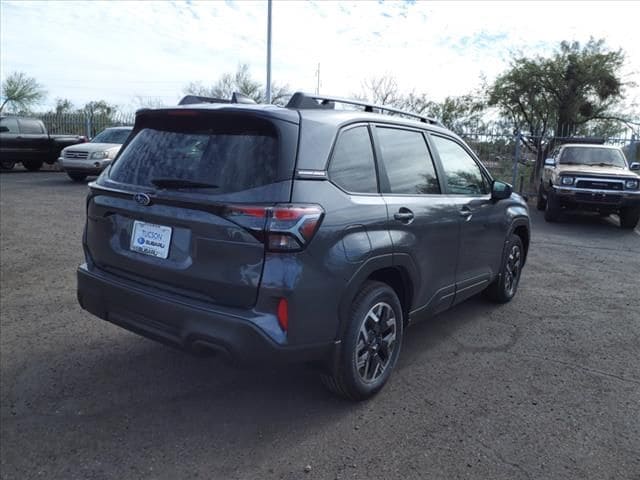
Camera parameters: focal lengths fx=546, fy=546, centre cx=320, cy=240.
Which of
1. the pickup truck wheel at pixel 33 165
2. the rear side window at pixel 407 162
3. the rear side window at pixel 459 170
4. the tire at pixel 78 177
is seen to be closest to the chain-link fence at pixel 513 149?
the tire at pixel 78 177

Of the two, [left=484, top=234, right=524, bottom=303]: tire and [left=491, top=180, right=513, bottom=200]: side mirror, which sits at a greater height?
[left=491, top=180, right=513, bottom=200]: side mirror

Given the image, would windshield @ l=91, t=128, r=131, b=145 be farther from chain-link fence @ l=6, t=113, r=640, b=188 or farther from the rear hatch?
the rear hatch

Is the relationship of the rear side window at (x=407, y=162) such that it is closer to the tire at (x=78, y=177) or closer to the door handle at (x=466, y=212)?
the door handle at (x=466, y=212)

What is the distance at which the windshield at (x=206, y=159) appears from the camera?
2.87 meters

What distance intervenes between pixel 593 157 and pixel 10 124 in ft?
55.7

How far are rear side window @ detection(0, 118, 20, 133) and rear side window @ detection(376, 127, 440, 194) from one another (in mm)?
17224

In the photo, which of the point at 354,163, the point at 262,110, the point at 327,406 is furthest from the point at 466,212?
the point at 262,110

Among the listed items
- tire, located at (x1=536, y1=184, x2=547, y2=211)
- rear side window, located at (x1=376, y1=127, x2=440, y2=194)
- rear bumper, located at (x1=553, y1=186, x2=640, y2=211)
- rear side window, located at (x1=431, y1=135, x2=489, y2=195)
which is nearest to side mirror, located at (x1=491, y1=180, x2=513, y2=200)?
rear side window, located at (x1=431, y1=135, x2=489, y2=195)

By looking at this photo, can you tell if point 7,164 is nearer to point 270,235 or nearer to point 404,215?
point 404,215

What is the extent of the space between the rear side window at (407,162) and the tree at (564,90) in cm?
1690

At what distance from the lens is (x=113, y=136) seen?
16.0m

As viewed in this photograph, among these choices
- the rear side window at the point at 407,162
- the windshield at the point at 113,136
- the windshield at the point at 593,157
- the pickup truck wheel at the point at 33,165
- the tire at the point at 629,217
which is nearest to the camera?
the rear side window at the point at 407,162

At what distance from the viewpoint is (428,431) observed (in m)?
3.17

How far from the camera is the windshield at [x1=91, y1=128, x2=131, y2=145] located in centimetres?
1573
